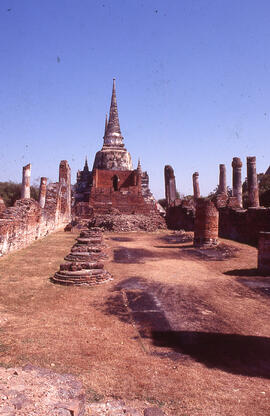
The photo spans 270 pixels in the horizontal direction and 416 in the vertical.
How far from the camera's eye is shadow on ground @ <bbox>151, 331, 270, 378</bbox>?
3.23 m

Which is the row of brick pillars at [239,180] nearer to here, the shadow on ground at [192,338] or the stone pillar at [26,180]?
the stone pillar at [26,180]

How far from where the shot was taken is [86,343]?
3.71 m

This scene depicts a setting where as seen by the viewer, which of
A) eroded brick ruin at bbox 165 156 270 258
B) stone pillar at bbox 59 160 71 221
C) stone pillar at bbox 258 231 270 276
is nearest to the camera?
stone pillar at bbox 258 231 270 276

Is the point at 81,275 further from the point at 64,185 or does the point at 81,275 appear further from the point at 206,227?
the point at 64,185

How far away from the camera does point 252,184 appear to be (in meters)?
20.7

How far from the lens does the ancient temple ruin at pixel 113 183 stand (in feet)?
92.0

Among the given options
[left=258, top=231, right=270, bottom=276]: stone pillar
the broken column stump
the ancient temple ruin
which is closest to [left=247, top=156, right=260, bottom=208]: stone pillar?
the ancient temple ruin

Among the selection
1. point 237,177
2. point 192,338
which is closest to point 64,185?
point 237,177

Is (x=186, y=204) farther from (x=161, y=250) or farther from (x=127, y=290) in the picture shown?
(x=127, y=290)

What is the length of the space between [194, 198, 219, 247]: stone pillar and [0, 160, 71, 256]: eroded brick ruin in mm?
6683

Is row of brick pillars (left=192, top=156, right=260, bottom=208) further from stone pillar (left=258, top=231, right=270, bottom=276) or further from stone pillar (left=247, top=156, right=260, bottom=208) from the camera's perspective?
stone pillar (left=258, top=231, right=270, bottom=276)

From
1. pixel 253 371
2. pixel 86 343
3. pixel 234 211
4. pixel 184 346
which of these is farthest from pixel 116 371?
pixel 234 211

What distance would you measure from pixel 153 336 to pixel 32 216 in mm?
10080

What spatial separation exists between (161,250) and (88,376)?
933cm
